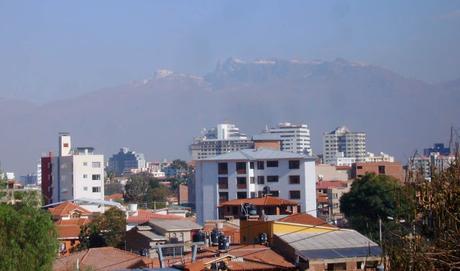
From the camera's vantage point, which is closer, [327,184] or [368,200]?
[368,200]

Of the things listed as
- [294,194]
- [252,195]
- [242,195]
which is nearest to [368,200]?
[294,194]

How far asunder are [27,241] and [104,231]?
23.1 m

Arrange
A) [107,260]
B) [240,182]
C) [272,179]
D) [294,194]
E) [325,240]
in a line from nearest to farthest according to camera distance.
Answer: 1. [325,240]
2. [107,260]
3. [294,194]
4. [240,182]
5. [272,179]

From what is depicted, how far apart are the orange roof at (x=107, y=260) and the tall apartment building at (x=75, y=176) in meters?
48.9

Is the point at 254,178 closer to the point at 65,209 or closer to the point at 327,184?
the point at 65,209

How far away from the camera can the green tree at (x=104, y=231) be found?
41719 millimetres

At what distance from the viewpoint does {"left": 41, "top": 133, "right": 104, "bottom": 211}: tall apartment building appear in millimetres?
80562

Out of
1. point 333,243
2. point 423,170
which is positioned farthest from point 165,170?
point 423,170

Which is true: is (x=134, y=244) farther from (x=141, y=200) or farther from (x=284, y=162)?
(x=141, y=200)

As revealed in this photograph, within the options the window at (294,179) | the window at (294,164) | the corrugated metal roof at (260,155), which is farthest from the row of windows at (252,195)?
the corrugated metal roof at (260,155)

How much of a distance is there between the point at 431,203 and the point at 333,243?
1868 cm

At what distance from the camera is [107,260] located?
2927 cm

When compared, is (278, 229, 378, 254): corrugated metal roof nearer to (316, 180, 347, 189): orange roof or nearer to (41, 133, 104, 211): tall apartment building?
(41, 133, 104, 211): tall apartment building

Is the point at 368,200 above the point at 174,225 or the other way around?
above
